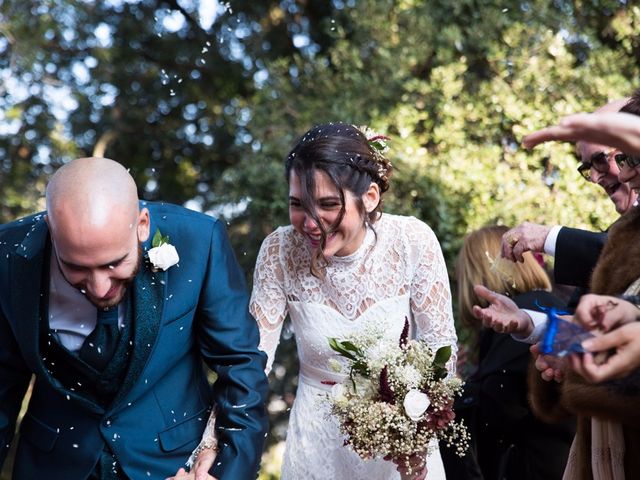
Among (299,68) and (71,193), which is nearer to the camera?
(71,193)

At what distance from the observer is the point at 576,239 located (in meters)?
4.50

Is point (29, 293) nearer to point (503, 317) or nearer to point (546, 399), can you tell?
point (503, 317)

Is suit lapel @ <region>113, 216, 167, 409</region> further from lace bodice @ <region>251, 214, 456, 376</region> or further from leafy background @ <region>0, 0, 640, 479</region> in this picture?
leafy background @ <region>0, 0, 640, 479</region>

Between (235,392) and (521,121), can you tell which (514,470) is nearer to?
(235,392)

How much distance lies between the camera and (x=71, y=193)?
343 centimetres

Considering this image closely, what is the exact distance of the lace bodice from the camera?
4.43 m

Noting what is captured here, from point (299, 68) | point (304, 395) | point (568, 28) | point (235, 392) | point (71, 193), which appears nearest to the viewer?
point (71, 193)

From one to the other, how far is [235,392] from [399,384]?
667mm

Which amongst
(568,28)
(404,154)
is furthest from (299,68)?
(568,28)

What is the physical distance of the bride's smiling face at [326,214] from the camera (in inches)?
168

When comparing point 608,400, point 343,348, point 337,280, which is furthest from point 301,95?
point 608,400

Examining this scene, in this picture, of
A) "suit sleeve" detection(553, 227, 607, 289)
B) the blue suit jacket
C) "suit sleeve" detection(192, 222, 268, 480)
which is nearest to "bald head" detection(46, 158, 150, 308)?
the blue suit jacket

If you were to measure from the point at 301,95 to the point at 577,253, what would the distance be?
4.42 m

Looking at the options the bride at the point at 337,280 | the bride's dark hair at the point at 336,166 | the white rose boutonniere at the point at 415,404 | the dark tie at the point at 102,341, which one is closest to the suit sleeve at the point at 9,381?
the dark tie at the point at 102,341
